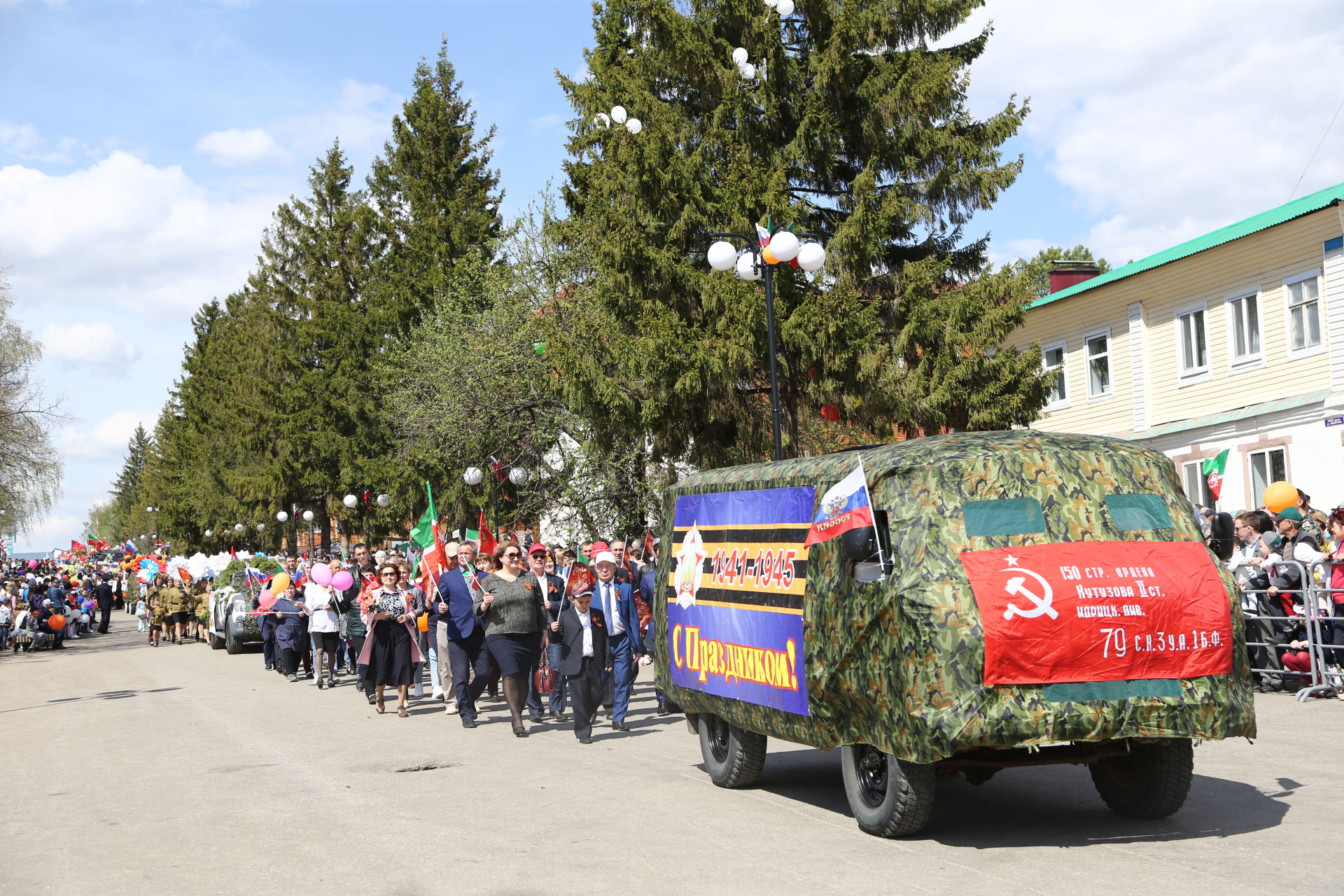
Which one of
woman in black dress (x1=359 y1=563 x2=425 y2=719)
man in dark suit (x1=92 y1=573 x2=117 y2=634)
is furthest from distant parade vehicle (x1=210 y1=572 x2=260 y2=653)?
woman in black dress (x1=359 y1=563 x2=425 y2=719)

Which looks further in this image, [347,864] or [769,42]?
[769,42]

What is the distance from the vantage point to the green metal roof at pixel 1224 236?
24.4 meters

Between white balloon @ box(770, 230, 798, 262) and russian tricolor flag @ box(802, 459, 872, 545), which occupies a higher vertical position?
white balloon @ box(770, 230, 798, 262)

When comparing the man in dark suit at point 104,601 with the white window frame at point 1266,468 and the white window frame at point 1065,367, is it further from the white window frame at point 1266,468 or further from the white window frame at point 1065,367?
the white window frame at point 1266,468

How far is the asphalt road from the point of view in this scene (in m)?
6.86

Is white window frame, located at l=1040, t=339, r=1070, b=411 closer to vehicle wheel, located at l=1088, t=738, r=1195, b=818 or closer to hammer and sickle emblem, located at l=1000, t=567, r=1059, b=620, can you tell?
vehicle wheel, located at l=1088, t=738, r=1195, b=818

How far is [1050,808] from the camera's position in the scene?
8.59 metres

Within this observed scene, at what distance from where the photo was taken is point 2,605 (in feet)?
122

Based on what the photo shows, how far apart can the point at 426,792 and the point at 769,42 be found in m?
16.9

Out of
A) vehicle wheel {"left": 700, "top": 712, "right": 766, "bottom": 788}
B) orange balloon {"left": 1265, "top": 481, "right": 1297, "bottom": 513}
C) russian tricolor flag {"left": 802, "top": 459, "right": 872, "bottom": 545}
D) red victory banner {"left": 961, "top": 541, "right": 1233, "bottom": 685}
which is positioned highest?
orange balloon {"left": 1265, "top": 481, "right": 1297, "bottom": 513}

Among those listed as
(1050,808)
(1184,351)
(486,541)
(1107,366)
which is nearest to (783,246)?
(486,541)

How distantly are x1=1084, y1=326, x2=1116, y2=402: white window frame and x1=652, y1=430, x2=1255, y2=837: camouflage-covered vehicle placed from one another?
2458 centimetres

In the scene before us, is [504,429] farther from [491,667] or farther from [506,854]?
[506,854]

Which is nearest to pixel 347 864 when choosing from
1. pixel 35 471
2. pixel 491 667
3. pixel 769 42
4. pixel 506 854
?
pixel 506 854
